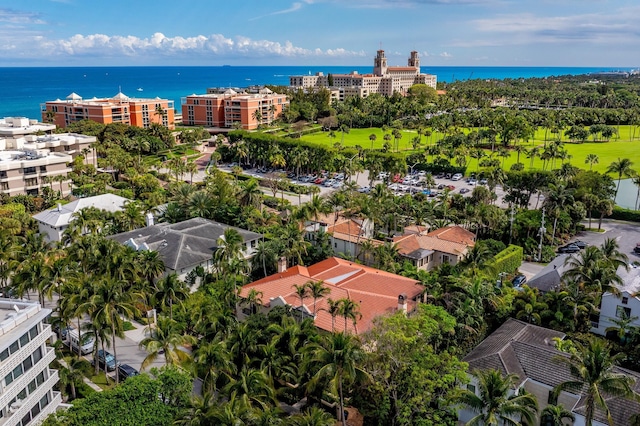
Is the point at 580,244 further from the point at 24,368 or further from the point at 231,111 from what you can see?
the point at 231,111

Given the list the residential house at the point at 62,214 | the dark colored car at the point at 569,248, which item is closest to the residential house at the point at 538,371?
the dark colored car at the point at 569,248

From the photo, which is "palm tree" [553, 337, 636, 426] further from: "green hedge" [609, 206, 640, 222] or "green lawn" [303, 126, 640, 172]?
"green lawn" [303, 126, 640, 172]

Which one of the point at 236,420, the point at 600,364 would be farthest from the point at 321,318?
the point at 600,364

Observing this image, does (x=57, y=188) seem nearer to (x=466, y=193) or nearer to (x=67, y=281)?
(x=67, y=281)

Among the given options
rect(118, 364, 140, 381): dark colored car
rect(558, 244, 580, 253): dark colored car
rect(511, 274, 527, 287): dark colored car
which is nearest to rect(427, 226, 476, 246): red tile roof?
rect(511, 274, 527, 287): dark colored car

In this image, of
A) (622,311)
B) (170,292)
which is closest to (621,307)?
(622,311)

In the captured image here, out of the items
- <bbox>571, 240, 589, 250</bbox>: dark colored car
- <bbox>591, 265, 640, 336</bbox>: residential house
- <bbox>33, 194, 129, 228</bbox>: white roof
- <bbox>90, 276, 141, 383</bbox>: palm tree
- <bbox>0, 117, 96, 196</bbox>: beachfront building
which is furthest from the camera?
<bbox>0, 117, 96, 196</bbox>: beachfront building
